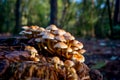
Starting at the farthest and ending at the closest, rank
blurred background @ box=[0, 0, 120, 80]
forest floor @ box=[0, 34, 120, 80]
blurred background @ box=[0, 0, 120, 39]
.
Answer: blurred background @ box=[0, 0, 120, 39]
blurred background @ box=[0, 0, 120, 80]
forest floor @ box=[0, 34, 120, 80]

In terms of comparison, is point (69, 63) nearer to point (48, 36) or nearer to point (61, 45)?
point (61, 45)

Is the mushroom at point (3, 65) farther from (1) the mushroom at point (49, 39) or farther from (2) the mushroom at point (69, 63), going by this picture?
(2) the mushroom at point (69, 63)

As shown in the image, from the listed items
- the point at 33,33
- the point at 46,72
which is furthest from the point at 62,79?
the point at 33,33

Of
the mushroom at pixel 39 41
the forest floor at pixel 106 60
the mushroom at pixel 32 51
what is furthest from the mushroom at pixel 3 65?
the forest floor at pixel 106 60

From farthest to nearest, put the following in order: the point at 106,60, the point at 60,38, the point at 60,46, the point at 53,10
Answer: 1. the point at 53,10
2. the point at 106,60
3. the point at 60,38
4. the point at 60,46

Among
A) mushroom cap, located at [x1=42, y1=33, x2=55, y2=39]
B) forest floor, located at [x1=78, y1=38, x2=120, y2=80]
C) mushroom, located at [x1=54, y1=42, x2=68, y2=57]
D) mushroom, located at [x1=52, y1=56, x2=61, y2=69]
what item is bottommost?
forest floor, located at [x1=78, y1=38, x2=120, y2=80]

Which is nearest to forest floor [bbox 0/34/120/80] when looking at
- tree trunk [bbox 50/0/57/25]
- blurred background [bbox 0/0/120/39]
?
blurred background [bbox 0/0/120/39]

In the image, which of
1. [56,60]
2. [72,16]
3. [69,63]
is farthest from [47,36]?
[72,16]

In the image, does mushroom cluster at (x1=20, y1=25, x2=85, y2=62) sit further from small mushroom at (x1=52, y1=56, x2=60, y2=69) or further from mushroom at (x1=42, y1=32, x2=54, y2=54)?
small mushroom at (x1=52, y1=56, x2=60, y2=69)

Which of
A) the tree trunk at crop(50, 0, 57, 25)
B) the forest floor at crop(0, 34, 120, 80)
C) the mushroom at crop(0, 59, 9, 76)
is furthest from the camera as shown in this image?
the tree trunk at crop(50, 0, 57, 25)
